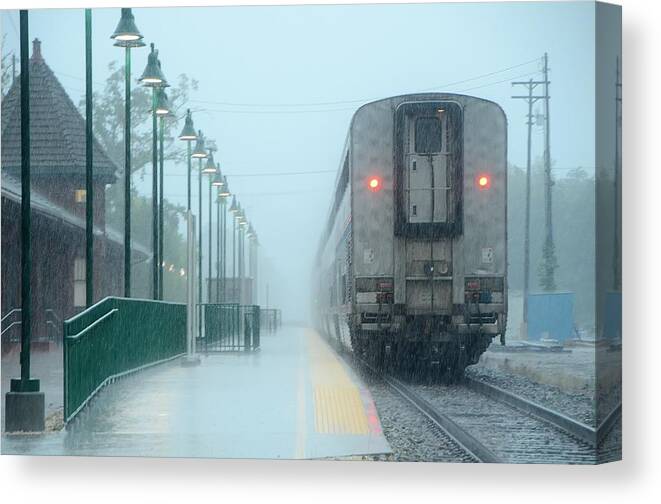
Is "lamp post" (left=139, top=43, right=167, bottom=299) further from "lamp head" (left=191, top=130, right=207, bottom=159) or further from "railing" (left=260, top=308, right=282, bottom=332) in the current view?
"railing" (left=260, top=308, right=282, bottom=332)

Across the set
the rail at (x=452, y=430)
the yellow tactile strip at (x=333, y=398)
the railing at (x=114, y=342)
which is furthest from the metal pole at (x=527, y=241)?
the railing at (x=114, y=342)

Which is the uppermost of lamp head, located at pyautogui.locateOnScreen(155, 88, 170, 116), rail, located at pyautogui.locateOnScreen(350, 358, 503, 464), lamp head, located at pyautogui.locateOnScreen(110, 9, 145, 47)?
lamp head, located at pyautogui.locateOnScreen(110, 9, 145, 47)

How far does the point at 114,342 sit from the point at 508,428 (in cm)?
542

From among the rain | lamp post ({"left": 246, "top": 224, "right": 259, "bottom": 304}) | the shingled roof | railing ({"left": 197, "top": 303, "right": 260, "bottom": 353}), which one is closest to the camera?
the rain

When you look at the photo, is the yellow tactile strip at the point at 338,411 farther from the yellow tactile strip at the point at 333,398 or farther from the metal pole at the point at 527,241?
the metal pole at the point at 527,241

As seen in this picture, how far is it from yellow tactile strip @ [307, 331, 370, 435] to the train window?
289 centimetres

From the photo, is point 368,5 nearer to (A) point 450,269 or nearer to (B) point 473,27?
(B) point 473,27

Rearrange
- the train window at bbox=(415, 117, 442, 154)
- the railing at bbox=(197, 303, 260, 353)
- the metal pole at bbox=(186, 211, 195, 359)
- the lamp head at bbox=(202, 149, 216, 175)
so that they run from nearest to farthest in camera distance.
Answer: the train window at bbox=(415, 117, 442, 154) < the lamp head at bbox=(202, 149, 216, 175) < the metal pole at bbox=(186, 211, 195, 359) < the railing at bbox=(197, 303, 260, 353)

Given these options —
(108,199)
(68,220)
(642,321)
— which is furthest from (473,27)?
(108,199)

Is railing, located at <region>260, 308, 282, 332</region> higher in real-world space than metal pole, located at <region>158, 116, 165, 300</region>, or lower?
lower

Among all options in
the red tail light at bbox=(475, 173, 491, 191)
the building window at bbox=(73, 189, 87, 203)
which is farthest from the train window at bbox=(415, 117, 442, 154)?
the building window at bbox=(73, 189, 87, 203)

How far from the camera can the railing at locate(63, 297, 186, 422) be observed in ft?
48.8

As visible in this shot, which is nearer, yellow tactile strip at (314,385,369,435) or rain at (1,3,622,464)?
rain at (1,3,622,464)

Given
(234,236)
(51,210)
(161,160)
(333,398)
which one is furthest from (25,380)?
(161,160)
